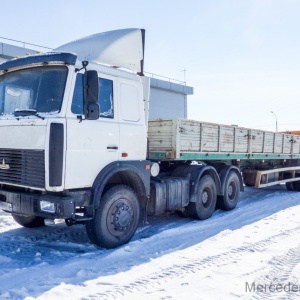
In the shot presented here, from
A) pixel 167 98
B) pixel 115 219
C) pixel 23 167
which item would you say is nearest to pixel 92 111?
pixel 23 167

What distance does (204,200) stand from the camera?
307 inches

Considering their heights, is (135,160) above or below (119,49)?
below

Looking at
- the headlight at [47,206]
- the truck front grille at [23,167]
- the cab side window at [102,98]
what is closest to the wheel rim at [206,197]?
the cab side window at [102,98]

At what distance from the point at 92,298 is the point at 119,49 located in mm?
4012

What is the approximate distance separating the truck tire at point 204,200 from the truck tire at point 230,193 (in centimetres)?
47

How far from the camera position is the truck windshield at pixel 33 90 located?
186 inches

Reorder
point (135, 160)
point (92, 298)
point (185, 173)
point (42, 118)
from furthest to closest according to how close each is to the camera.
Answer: point (185, 173) → point (135, 160) → point (42, 118) → point (92, 298)

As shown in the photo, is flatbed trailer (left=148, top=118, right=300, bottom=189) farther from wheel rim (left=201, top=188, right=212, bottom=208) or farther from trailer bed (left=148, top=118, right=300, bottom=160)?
wheel rim (left=201, top=188, right=212, bottom=208)

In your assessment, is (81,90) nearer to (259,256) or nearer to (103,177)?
(103,177)

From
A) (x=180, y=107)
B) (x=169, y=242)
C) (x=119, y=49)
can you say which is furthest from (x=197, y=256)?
(x=180, y=107)

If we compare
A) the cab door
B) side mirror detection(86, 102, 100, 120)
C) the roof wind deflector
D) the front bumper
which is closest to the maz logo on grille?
the front bumper

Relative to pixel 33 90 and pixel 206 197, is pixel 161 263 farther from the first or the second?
pixel 206 197

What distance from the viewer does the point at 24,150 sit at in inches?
184

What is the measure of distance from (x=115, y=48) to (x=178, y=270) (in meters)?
3.73
